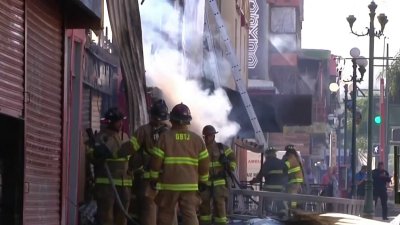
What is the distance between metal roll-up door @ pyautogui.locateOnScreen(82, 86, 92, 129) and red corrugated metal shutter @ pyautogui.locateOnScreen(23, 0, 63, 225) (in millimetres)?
A: 3552

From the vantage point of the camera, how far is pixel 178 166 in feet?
37.2

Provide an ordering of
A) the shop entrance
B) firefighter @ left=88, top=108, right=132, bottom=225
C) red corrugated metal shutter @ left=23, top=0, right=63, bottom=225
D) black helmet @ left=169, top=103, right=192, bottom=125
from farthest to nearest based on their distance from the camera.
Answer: firefighter @ left=88, top=108, right=132, bottom=225 → black helmet @ left=169, top=103, right=192, bottom=125 → red corrugated metal shutter @ left=23, top=0, right=63, bottom=225 → the shop entrance

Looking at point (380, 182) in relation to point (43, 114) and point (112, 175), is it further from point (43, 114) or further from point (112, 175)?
point (43, 114)

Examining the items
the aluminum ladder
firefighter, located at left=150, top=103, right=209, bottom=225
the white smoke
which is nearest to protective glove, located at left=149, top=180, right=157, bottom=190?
firefighter, located at left=150, top=103, right=209, bottom=225

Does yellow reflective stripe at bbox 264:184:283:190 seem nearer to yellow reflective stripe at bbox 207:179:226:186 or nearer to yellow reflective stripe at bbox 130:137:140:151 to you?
yellow reflective stripe at bbox 207:179:226:186

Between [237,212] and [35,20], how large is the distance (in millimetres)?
9777

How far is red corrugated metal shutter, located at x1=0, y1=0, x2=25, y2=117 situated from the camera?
8555 mm

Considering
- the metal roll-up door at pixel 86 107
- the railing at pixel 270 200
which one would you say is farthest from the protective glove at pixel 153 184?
the railing at pixel 270 200

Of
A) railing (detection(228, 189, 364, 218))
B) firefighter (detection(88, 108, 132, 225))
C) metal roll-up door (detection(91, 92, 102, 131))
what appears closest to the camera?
firefighter (detection(88, 108, 132, 225))

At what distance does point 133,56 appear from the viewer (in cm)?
1395

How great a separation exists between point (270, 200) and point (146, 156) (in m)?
7.46

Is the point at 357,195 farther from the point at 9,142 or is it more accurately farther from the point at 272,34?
the point at 272,34

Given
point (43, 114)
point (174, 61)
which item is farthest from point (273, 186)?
point (43, 114)

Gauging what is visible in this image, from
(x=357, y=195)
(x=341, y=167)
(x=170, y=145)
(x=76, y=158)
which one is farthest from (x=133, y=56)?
(x=341, y=167)
